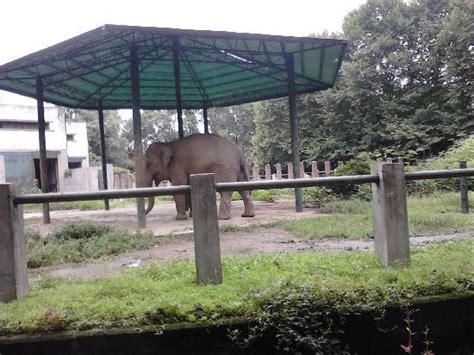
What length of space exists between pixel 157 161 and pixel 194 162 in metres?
0.98

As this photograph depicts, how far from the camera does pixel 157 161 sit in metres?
11.8

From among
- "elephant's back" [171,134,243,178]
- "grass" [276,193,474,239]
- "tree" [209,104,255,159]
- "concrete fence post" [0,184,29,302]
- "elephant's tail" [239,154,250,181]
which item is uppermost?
"tree" [209,104,255,159]

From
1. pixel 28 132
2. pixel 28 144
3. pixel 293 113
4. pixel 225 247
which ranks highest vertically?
pixel 28 132

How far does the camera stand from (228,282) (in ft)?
13.9

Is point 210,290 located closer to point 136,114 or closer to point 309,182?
point 309,182

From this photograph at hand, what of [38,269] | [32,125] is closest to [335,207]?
[38,269]

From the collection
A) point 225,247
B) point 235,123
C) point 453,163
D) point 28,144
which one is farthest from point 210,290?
point 235,123

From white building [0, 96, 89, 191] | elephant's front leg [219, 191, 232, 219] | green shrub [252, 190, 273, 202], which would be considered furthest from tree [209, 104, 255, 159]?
elephant's front leg [219, 191, 232, 219]

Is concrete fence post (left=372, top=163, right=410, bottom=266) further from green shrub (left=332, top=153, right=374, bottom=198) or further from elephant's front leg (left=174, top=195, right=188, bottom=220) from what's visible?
green shrub (left=332, top=153, right=374, bottom=198)

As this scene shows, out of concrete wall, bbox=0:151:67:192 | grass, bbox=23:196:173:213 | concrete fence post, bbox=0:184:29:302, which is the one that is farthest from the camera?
concrete wall, bbox=0:151:67:192

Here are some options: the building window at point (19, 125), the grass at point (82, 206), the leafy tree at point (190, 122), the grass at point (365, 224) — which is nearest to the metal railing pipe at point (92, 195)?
the grass at point (365, 224)

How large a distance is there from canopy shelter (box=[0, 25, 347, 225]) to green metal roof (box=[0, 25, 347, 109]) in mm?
19

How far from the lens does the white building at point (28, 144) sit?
91.6ft

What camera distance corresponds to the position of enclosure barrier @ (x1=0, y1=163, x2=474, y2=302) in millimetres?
4004
